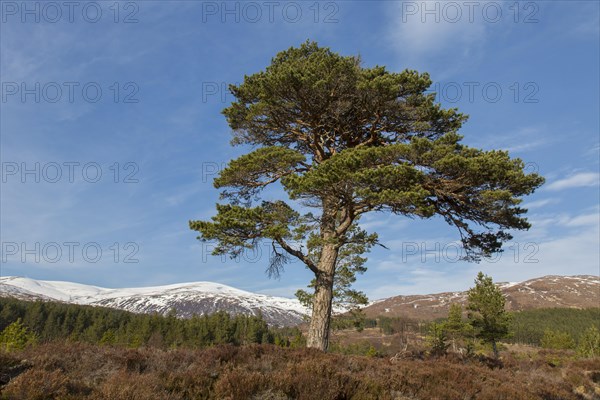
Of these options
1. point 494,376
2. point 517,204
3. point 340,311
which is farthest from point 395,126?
point 340,311

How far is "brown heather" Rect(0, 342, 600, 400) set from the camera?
5195 millimetres

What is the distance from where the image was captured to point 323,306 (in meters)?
12.4

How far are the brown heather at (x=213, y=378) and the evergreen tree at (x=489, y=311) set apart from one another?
33.9 metres

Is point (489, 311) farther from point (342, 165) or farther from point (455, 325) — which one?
point (342, 165)

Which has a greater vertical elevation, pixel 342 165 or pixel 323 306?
pixel 342 165

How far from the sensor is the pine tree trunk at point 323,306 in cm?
1207

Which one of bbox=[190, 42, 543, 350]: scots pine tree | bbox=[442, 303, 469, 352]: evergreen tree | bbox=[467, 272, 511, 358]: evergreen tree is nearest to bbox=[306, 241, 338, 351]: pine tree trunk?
bbox=[190, 42, 543, 350]: scots pine tree

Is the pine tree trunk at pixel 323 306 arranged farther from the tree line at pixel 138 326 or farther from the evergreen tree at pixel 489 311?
the tree line at pixel 138 326

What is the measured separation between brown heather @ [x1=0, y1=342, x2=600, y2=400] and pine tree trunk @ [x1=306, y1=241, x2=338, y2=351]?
112 inches

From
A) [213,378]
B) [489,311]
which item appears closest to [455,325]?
[489,311]

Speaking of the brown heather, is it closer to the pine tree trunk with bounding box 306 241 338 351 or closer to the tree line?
the pine tree trunk with bounding box 306 241 338 351

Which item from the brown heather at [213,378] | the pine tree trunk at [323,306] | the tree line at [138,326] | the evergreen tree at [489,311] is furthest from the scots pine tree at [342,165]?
the tree line at [138,326]

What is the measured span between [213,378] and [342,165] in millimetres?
6985

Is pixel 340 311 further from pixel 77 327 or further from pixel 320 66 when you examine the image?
pixel 77 327
